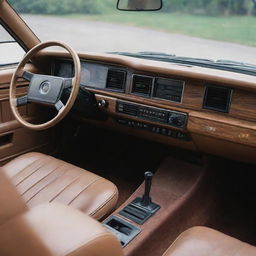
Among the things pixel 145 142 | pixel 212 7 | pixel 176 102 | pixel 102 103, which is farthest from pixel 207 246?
pixel 212 7

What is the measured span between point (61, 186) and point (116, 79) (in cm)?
80

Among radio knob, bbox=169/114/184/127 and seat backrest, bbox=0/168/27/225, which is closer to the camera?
seat backrest, bbox=0/168/27/225

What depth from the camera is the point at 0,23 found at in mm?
2465

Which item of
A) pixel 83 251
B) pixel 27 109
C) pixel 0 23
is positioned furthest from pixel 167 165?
pixel 83 251

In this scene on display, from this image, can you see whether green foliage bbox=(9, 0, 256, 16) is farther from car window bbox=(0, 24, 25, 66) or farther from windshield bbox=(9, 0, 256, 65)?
car window bbox=(0, 24, 25, 66)

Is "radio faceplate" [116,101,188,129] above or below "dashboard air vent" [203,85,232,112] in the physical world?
below

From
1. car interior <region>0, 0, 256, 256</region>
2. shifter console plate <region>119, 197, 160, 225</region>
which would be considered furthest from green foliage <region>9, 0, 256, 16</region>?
shifter console plate <region>119, 197, 160, 225</region>

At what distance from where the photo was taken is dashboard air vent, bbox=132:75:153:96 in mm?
2250

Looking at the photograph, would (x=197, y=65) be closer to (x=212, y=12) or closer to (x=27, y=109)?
(x=212, y=12)

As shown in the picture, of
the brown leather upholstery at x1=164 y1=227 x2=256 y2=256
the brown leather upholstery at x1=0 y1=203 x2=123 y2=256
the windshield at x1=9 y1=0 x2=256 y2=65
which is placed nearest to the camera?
the brown leather upholstery at x1=0 y1=203 x2=123 y2=256

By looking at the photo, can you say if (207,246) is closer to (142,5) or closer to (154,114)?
(154,114)

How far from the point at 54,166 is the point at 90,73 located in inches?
28.4

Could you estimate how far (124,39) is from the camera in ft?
9.80

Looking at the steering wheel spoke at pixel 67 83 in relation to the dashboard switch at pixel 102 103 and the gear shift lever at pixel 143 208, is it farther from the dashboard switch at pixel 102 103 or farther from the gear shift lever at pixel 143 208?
the gear shift lever at pixel 143 208
